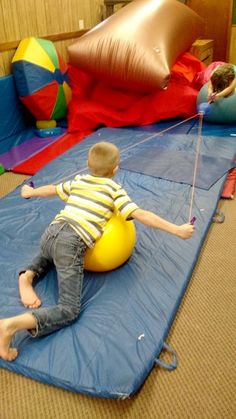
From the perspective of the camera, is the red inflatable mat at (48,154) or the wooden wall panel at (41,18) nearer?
the red inflatable mat at (48,154)

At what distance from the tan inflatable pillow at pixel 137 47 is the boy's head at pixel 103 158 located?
1.87 meters

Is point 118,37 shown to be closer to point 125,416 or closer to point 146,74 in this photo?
point 146,74

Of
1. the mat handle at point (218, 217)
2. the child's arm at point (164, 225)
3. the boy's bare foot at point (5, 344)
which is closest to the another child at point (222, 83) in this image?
the mat handle at point (218, 217)

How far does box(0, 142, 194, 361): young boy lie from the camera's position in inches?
62.7

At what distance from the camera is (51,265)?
190 cm

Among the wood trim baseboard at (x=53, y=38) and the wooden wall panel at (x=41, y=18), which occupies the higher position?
the wooden wall panel at (x=41, y=18)

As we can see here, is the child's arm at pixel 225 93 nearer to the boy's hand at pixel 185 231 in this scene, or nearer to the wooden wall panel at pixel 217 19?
the boy's hand at pixel 185 231

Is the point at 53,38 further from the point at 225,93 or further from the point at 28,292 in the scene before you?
the point at 28,292

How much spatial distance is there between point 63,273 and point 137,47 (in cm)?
257

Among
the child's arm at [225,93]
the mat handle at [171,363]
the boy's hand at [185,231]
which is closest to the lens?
the mat handle at [171,363]

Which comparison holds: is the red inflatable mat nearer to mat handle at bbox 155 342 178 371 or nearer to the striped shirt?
the striped shirt

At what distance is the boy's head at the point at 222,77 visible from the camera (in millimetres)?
3379

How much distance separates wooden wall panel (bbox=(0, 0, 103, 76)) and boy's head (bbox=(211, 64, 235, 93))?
1985 millimetres

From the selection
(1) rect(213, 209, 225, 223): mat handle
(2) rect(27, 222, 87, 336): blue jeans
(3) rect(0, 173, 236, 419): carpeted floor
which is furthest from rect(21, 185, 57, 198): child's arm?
(1) rect(213, 209, 225, 223): mat handle
